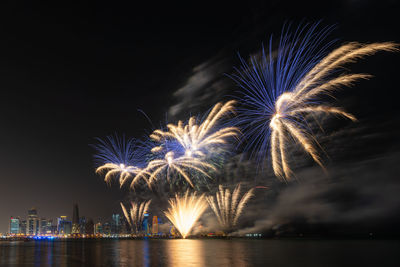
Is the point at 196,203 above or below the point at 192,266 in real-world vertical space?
above

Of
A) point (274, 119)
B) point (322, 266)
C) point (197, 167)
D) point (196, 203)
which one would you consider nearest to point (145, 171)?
point (197, 167)

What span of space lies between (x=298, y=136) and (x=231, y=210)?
21.7 metres

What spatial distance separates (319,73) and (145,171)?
25278mm

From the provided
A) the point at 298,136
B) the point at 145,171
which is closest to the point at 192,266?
the point at 298,136

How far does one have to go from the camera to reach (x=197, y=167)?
3794 centimetres

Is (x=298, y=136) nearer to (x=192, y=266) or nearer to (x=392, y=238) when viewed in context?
(x=192, y=266)

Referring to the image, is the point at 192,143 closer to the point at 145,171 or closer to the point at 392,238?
the point at 145,171

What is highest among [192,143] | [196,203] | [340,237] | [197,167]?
[192,143]

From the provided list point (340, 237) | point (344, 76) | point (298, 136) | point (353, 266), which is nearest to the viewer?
point (353, 266)

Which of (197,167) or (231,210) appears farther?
(231,210)

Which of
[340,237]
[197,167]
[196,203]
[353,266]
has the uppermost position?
[197,167]

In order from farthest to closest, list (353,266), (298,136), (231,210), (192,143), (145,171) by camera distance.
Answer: (231,210)
(145,171)
(192,143)
(298,136)
(353,266)

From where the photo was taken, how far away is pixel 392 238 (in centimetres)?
5106

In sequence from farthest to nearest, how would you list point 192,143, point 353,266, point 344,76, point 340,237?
1. point 340,237
2. point 192,143
3. point 344,76
4. point 353,266
